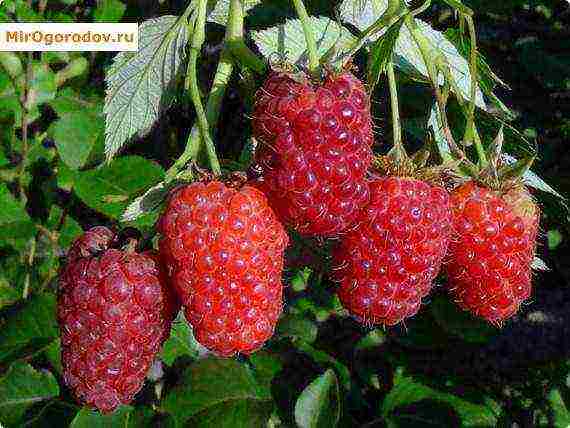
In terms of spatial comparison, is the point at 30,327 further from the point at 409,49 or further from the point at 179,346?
the point at 409,49

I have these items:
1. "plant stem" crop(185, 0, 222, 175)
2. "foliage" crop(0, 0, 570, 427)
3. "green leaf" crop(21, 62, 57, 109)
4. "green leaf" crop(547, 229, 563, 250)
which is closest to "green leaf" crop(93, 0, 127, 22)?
"foliage" crop(0, 0, 570, 427)

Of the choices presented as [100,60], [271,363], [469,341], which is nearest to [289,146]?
[271,363]

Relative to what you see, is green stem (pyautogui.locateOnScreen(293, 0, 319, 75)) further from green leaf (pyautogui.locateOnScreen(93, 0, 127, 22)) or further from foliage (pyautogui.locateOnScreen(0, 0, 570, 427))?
green leaf (pyautogui.locateOnScreen(93, 0, 127, 22))

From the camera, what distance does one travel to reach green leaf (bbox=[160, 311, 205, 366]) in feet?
3.63

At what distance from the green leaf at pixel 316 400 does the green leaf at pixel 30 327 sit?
0.34 metres

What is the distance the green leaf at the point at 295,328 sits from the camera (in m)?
1.07

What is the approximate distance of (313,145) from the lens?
62 centimetres

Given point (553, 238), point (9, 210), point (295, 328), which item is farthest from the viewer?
point (553, 238)

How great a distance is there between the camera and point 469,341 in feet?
3.82

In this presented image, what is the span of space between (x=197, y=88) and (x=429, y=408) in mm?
598

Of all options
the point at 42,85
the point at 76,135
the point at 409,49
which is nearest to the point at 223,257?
the point at 409,49

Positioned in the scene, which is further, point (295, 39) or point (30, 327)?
point (30, 327)

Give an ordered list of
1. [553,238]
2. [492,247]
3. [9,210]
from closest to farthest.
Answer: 1. [492,247]
2. [9,210]
3. [553,238]

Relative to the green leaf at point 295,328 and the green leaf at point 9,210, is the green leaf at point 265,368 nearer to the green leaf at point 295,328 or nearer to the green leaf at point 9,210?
the green leaf at point 295,328
